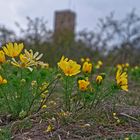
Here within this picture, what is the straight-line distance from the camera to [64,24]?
16.6 m

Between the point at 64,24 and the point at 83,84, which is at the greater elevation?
the point at 64,24

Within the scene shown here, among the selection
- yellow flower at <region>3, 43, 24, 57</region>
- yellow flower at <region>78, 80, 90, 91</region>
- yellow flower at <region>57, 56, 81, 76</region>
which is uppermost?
yellow flower at <region>3, 43, 24, 57</region>

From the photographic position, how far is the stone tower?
13966 mm

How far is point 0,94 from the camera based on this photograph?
3732mm

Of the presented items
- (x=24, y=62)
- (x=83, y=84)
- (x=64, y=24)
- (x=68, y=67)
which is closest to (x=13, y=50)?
(x=24, y=62)

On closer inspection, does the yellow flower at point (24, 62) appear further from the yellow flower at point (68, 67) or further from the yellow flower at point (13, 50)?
the yellow flower at point (68, 67)

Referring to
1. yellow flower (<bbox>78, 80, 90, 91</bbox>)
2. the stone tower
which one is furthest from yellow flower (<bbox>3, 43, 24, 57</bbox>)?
the stone tower

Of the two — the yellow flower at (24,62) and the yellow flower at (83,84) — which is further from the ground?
the yellow flower at (24,62)

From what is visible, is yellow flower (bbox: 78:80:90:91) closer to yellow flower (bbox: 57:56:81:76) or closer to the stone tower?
yellow flower (bbox: 57:56:81:76)

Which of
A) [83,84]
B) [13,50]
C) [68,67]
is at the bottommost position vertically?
[83,84]

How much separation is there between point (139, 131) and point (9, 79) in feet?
3.80

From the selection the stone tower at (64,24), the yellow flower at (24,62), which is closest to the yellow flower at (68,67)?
the yellow flower at (24,62)

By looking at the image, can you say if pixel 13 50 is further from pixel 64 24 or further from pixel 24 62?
pixel 64 24

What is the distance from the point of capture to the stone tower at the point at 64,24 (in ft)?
45.8
